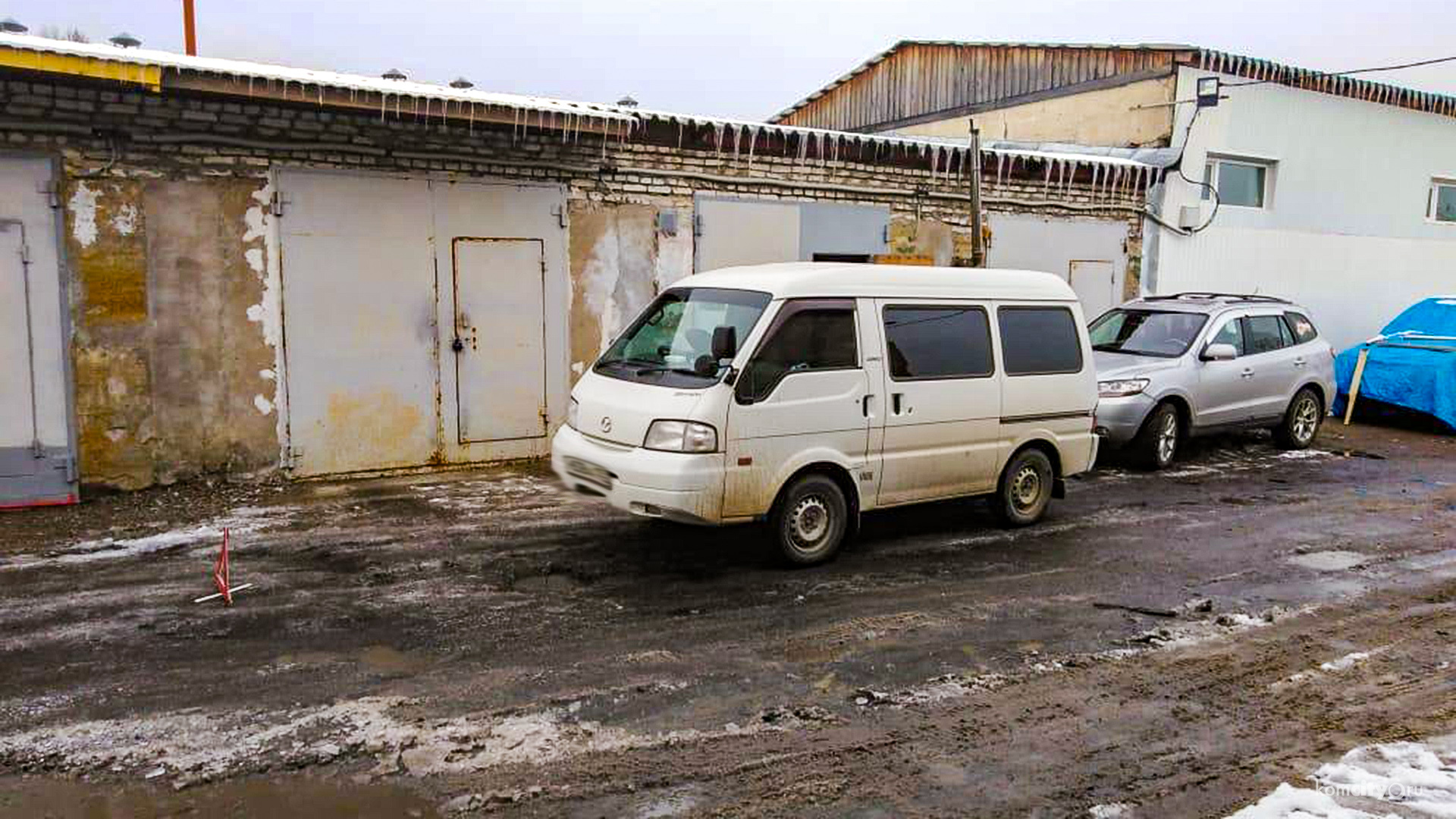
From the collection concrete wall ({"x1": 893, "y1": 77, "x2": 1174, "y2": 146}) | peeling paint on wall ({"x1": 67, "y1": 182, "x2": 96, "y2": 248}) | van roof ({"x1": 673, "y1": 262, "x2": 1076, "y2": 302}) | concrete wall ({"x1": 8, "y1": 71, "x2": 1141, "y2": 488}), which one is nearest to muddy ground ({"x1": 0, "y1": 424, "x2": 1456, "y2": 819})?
concrete wall ({"x1": 8, "y1": 71, "x2": 1141, "y2": 488})

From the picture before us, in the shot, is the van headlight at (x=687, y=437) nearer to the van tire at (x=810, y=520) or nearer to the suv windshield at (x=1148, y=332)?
the van tire at (x=810, y=520)

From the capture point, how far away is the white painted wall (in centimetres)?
1555

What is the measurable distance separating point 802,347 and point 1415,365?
11510 mm

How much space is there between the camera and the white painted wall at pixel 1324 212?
15547 mm

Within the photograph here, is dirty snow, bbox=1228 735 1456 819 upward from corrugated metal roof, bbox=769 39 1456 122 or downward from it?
downward

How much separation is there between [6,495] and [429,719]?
587 centimetres

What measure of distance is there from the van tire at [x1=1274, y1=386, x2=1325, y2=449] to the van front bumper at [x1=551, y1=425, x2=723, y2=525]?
347 inches

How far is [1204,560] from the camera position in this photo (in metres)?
7.16

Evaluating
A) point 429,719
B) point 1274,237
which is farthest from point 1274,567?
point 1274,237

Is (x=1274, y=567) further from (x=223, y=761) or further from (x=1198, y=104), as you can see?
(x=1198, y=104)

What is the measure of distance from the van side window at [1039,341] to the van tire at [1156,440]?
2.90 meters

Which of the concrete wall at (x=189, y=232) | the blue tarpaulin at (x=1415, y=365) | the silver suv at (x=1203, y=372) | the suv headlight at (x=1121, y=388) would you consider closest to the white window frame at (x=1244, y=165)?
the blue tarpaulin at (x=1415, y=365)

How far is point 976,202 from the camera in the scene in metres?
12.8

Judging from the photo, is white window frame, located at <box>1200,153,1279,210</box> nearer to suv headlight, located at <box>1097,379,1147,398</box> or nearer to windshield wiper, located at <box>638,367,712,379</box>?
suv headlight, located at <box>1097,379,1147,398</box>
